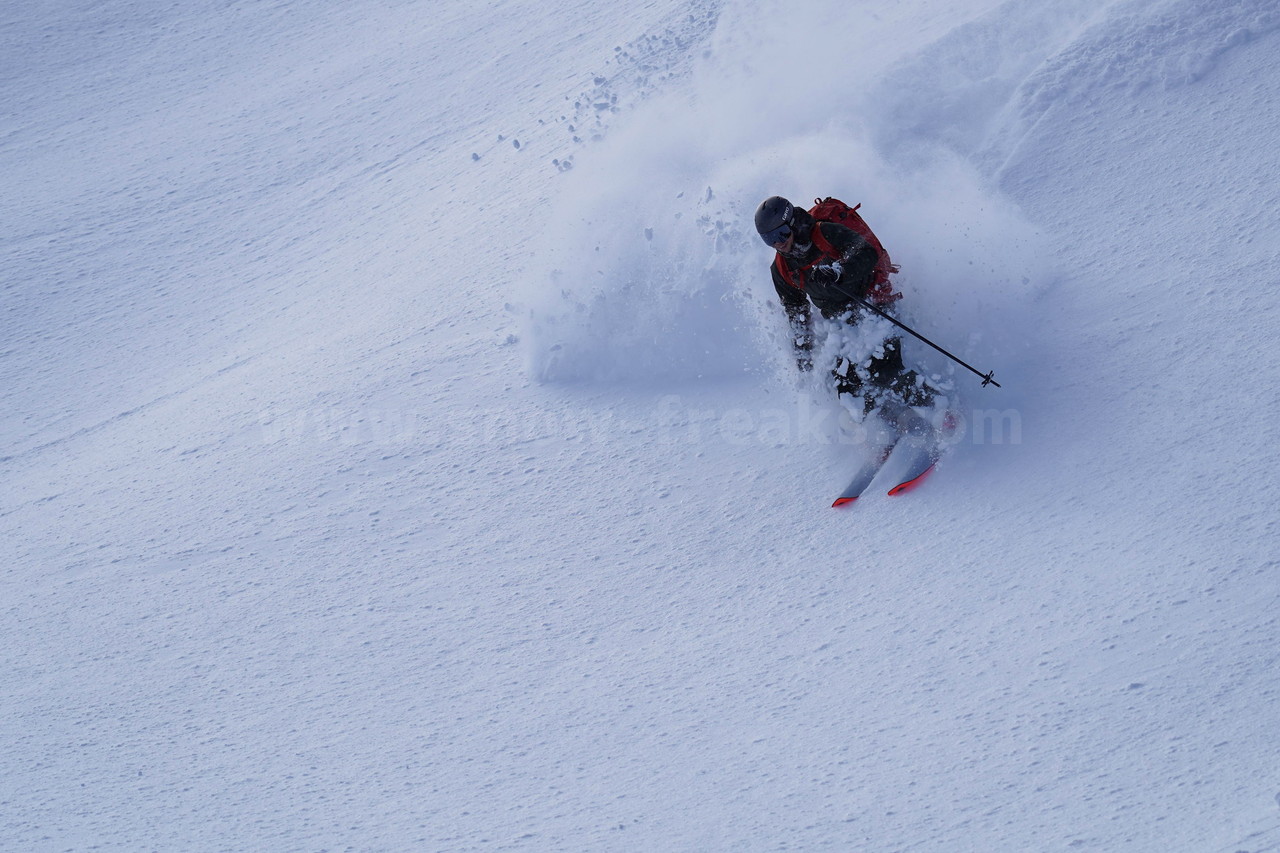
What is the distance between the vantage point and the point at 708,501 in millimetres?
5199

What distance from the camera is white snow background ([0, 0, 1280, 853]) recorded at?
12.5 feet

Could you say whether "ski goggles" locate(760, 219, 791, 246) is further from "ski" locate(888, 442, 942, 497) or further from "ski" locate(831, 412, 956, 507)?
"ski" locate(888, 442, 942, 497)

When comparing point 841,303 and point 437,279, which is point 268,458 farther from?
point 841,303

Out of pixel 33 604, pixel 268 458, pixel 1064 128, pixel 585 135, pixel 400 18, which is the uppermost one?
pixel 400 18

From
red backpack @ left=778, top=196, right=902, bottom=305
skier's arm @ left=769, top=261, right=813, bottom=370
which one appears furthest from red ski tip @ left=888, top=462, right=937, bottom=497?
red backpack @ left=778, top=196, right=902, bottom=305

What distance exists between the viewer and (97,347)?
29.4 feet

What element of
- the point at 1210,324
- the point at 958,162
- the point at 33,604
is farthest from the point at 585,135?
the point at 33,604

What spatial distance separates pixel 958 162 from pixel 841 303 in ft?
7.85

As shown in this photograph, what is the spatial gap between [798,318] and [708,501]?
121cm

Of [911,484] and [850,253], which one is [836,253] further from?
[911,484]

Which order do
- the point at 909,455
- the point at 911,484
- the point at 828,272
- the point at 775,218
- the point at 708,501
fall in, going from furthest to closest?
the point at 708,501
the point at 909,455
the point at 911,484
the point at 828,272
the point at 775,218

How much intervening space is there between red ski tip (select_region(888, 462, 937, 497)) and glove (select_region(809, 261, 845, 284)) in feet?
Result: 3.85

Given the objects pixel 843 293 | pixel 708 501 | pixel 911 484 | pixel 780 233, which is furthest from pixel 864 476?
pixel 780 233

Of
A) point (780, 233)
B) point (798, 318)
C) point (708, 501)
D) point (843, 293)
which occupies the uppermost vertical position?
point (780, 233)
